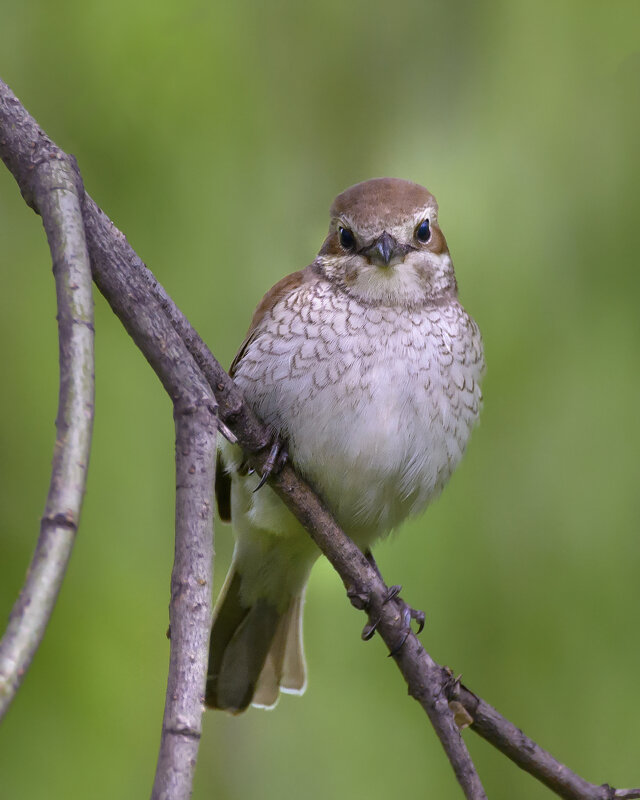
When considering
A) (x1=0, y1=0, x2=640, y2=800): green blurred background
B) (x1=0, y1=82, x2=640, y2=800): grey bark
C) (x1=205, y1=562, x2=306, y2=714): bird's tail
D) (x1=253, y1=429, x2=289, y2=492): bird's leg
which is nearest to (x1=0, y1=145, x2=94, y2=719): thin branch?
(x1=0, y1=82, x2=640, y2=800): grey bark

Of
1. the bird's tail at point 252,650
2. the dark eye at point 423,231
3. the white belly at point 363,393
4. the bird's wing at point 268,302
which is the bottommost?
the bird's tail at point 252,650

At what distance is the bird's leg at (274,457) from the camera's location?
2.62m

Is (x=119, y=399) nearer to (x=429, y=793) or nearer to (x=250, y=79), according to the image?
(x=250, y=79)

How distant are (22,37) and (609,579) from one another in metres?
3.80

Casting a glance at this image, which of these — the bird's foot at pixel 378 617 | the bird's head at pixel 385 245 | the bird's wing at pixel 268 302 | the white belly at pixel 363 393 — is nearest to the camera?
the bird's foot at pixel 378 617

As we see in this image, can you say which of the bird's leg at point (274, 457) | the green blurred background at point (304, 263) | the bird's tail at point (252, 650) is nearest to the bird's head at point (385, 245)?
the bird's leg at point (274, 457)

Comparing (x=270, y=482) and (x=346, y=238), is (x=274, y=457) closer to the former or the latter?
(x=270, y=482)

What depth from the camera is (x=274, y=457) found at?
272 cm

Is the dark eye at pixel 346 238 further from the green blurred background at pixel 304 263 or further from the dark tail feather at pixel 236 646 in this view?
the green blurred background at pixel 304 263

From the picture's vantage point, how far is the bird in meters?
2.96

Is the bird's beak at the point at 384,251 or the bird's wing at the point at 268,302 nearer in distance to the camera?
the bird's beak at the point at 384,251

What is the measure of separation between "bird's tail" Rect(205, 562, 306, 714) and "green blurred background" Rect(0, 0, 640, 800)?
0.70 m

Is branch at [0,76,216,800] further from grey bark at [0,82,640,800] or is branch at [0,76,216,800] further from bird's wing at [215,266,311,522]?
bird's wing at [215,266,311,522]

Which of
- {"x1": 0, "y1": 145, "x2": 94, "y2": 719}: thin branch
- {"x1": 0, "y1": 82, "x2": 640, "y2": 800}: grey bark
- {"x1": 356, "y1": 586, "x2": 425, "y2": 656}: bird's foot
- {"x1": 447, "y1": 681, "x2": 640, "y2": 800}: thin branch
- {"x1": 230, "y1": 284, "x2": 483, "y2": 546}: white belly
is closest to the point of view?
{"x1": 0, "y1": 145, "x2": 94, "y2": 719}: thin branch
